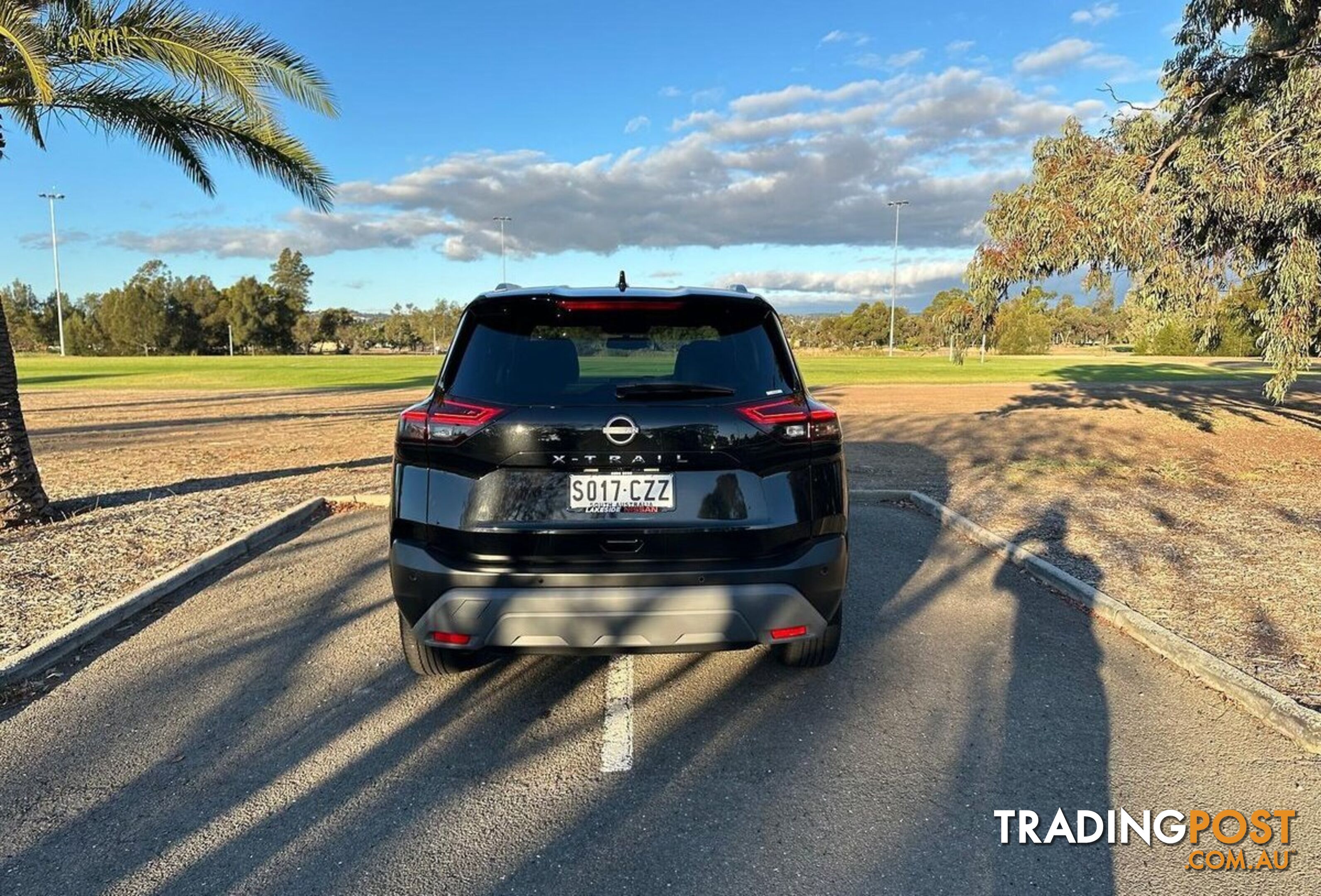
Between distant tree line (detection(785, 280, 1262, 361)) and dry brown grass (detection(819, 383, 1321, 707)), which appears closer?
dry brown grass (detection(819, 383, 1321, 707))

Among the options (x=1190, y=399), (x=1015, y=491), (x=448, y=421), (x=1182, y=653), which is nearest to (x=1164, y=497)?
(x=1015, y=491)

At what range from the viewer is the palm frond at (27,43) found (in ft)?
19.5

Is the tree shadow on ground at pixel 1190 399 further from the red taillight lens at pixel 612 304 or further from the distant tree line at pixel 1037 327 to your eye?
the red taillight lens at pixel 612 304

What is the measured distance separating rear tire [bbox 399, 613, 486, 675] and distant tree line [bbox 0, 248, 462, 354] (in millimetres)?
95720

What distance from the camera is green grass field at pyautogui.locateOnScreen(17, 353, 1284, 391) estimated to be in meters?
33.6

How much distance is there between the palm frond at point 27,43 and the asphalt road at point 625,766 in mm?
4630

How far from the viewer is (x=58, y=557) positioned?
19.0 feet

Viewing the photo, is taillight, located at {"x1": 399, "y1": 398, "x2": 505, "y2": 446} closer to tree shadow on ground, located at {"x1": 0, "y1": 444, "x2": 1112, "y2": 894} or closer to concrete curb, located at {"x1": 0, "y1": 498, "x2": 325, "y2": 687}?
tree shadow on ground, located at {"x1": 0, "y1": 444, "x2": 1112, "y2": 894}

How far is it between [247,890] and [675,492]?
6.17ft

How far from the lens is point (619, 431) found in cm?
297

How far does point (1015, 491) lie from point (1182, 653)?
15.4 feet

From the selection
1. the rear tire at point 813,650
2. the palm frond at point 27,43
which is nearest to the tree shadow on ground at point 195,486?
the palm frond at point 27,43

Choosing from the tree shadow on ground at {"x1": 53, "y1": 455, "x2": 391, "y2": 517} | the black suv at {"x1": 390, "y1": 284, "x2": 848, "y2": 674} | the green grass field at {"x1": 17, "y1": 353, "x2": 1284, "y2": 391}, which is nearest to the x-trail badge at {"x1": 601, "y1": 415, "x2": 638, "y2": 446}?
the black suv at {"x1": 390, "y1": 284, "x2": 848, "y2": 674}

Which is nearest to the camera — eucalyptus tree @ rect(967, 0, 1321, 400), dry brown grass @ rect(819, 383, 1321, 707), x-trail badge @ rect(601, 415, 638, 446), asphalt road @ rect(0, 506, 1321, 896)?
asphalt road @ rect(0, 506, 1321, 896)
